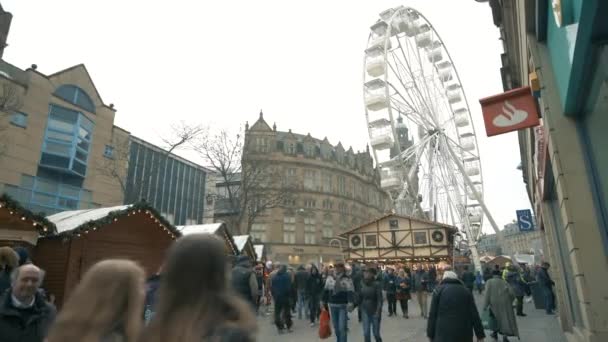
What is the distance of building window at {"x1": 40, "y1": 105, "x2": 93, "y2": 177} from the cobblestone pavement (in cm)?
2313

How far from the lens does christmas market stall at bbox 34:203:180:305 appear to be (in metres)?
11.3

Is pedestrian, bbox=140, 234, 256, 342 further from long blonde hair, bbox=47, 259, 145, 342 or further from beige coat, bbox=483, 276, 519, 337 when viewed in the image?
beige coat, bbox=483, 276, 519, 337

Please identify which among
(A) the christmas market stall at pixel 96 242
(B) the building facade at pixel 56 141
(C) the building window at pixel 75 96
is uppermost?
A: (C) the building window at pixel 75 96

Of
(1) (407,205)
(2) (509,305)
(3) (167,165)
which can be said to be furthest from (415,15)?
(3) (167,165)

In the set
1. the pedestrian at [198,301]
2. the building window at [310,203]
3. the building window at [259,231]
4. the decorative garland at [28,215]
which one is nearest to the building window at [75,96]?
the decorative garland at [28,215]

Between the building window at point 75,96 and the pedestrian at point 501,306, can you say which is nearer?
the pedestrian at point 501,306

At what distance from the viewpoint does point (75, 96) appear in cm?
3150

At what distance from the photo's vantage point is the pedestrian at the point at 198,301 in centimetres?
161

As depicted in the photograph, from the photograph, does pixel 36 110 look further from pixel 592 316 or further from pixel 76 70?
pixel 592 316

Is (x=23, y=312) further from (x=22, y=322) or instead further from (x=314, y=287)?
(x=314, y=287)

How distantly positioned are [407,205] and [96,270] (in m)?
29.6

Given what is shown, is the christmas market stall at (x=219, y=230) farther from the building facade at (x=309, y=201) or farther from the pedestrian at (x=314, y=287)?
the building facade at (x=309, y=201)

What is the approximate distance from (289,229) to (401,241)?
3035 centimetres

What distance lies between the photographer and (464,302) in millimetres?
5195
